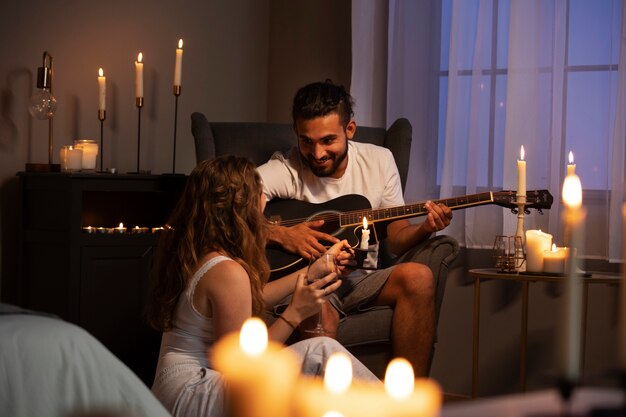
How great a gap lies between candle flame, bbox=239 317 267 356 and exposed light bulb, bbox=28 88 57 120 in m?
2.61

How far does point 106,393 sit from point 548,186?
2.37 meters

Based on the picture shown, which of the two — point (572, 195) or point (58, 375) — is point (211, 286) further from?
A: point (572, 195)

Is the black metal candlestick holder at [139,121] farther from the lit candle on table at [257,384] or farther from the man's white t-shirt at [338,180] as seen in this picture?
the lit candle on table at [257,384]

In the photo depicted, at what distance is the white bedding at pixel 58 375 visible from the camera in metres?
1.33

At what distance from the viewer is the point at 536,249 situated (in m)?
2.80

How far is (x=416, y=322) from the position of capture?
264cm

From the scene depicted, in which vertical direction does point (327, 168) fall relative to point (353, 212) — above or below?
above

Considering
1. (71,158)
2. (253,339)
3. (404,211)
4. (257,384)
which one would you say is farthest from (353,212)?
(257,384)

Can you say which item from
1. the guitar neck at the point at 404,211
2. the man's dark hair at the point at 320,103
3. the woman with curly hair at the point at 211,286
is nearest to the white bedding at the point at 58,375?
the woman with curly hair at the point at 211,286

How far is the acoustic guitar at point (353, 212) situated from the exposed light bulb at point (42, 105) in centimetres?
87

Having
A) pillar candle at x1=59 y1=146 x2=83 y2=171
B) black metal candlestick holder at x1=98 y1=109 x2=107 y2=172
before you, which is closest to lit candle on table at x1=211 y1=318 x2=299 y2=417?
pillar candle at x1=59 y1=146 x2=83 y2=171

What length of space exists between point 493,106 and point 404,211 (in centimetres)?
85

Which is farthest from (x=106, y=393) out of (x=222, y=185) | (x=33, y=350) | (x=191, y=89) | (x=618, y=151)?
(x=191, y=89)

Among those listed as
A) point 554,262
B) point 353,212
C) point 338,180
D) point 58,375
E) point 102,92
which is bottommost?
point 58,375
